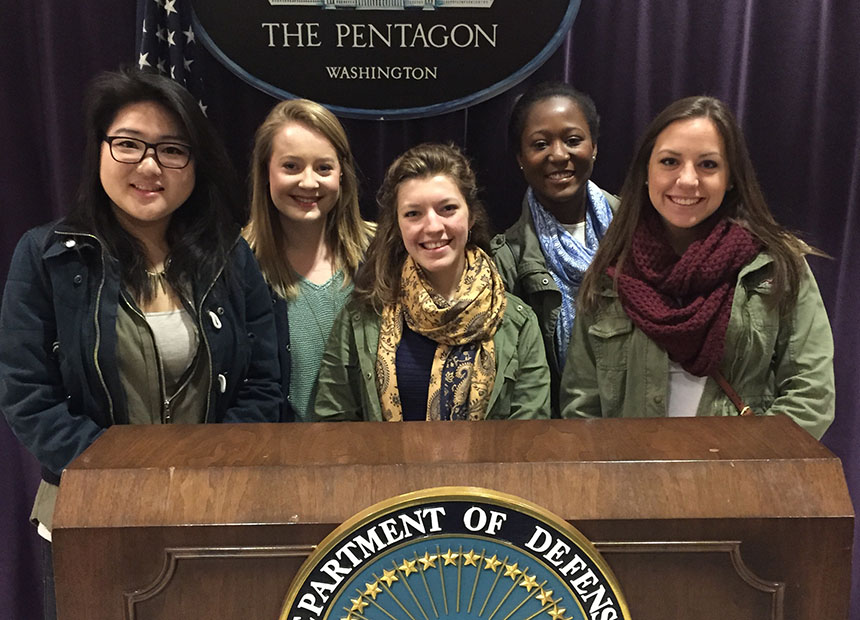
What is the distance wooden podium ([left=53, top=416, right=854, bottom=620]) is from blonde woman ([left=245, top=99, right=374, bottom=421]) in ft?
2.97

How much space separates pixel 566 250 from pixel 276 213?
0.81 meters

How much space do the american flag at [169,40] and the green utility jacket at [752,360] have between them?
1393 mm

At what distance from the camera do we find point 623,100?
7.86ft

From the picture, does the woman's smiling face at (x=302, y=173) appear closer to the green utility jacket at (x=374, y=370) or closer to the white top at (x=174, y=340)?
the green utility jacket at (x=374, y=370)

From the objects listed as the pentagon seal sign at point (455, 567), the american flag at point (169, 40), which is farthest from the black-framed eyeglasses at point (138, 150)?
the pentagon seal sign at point (455, 567)

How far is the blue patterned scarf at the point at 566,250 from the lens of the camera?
7.04ft

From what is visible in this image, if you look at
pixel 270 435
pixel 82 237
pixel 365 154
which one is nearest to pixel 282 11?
pixel 365 154

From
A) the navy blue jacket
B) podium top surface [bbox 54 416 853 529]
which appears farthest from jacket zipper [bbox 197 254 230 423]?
podium top surface [bbox 54 416 853 529]

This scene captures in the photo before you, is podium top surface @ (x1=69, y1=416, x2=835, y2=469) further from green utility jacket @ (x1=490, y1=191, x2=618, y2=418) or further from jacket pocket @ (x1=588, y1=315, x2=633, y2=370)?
green utility jacket @ (x1=490, y1=191, x2=618, y2=418)

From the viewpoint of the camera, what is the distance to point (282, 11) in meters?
2.27

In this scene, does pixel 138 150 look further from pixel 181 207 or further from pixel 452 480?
pixel 452 480

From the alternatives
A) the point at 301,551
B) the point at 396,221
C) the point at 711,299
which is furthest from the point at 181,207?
the point at 711,299

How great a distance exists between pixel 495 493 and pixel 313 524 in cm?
26

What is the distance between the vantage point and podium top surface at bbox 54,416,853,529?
1.09 m
